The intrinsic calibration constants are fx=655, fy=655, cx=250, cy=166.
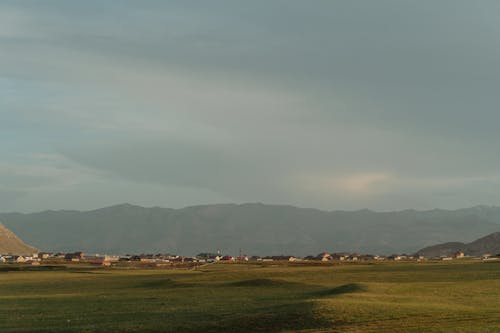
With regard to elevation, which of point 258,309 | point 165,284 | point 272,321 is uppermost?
point 165,284

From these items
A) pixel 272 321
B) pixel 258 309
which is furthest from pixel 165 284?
pixel 272 321

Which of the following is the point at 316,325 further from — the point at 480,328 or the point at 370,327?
the point at 480,328

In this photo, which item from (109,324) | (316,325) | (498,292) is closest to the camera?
(316,325)

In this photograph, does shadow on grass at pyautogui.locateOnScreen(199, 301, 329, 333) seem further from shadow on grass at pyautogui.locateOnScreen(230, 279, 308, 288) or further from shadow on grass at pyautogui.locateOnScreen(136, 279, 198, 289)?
shadow on grass at pyautogui.locateOnScreen(136, 279, 198, 289)

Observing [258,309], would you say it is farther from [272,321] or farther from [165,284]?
[165,284]

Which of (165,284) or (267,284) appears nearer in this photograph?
(267,284)

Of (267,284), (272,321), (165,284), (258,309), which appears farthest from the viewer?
(165,284)

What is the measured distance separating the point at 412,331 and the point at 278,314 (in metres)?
11.1

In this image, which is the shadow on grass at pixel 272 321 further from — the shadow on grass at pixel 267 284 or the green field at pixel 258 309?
the shadow on grass at pixel 267 284

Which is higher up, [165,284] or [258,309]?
[165,284]

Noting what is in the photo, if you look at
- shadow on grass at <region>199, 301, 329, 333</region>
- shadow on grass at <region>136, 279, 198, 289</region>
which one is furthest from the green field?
shadow on grass at <region>136, 279, 198, 289</region>

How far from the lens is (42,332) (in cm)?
4594

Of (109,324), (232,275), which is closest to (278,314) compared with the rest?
(109,324)

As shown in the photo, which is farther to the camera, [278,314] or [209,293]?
[209,293]
